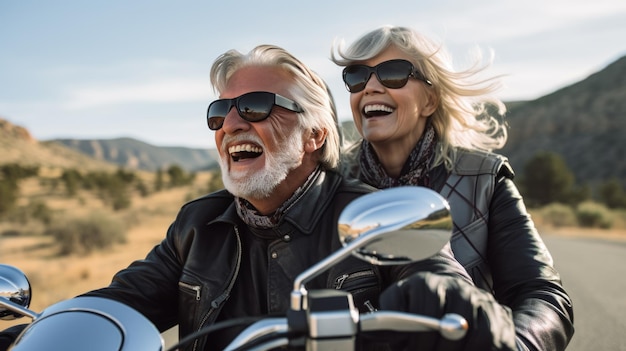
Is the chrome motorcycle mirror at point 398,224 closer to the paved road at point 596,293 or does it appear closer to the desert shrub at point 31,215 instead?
the paved road at point 596,293

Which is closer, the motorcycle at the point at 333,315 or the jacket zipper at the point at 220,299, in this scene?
the motorcycle at the point at 333,315

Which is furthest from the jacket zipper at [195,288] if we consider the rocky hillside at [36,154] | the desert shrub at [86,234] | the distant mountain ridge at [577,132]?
the rocky hillside at [36,154]

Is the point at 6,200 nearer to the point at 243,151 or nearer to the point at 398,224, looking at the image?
the point at 243,151

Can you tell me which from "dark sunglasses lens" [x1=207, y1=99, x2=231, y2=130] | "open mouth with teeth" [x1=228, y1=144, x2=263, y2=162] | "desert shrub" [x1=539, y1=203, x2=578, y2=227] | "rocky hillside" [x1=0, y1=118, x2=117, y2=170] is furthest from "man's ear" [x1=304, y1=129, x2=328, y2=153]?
"rocky hillside" [x1=0, y1=118, x2=117, y2=170]

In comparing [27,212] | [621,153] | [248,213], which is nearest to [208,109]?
[248,213]

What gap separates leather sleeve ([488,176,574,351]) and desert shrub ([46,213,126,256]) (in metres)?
19.7

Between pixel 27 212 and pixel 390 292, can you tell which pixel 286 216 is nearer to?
pixel 390 292

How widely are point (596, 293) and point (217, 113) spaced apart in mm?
7199

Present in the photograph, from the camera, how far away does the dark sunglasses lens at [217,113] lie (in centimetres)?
254

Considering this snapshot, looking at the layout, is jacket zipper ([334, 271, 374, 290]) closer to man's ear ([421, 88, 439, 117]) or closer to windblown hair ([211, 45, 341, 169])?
windblown hair ([211, 45, 341, 169])

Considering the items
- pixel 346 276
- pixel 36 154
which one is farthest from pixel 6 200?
pixel 36 154

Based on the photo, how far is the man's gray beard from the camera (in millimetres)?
2555

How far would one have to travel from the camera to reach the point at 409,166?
347 centimetres

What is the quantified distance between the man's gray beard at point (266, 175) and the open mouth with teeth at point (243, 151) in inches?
1.2
